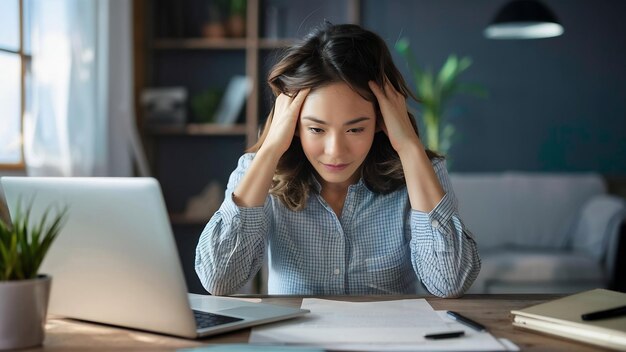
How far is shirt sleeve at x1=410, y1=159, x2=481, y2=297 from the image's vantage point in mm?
1494

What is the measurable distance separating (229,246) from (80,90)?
219 cm

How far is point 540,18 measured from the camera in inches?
151

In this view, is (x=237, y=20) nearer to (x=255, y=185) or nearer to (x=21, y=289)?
(x=255, y=185)

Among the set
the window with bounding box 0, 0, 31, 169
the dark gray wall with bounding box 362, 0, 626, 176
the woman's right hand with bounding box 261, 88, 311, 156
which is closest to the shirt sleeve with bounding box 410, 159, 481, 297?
the woman's right hand with bounding box 261, 88, 311, 156

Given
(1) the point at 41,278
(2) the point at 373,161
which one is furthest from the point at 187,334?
(2) the point at 373,161

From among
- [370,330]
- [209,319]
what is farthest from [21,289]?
[370,330]

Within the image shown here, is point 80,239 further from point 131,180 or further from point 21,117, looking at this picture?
point 21,117

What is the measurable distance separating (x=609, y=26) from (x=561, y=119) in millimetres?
616

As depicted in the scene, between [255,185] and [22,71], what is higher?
[22,71]

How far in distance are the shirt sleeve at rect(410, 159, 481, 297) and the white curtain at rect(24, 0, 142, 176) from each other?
6.65 ft

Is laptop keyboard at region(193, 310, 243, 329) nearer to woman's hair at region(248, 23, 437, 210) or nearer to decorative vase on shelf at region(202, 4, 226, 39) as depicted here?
woman's hair at region(248, 23, 437, 210)

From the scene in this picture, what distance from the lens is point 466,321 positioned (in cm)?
112

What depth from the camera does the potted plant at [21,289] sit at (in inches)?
38.2

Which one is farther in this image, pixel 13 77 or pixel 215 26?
pixel 215 26
